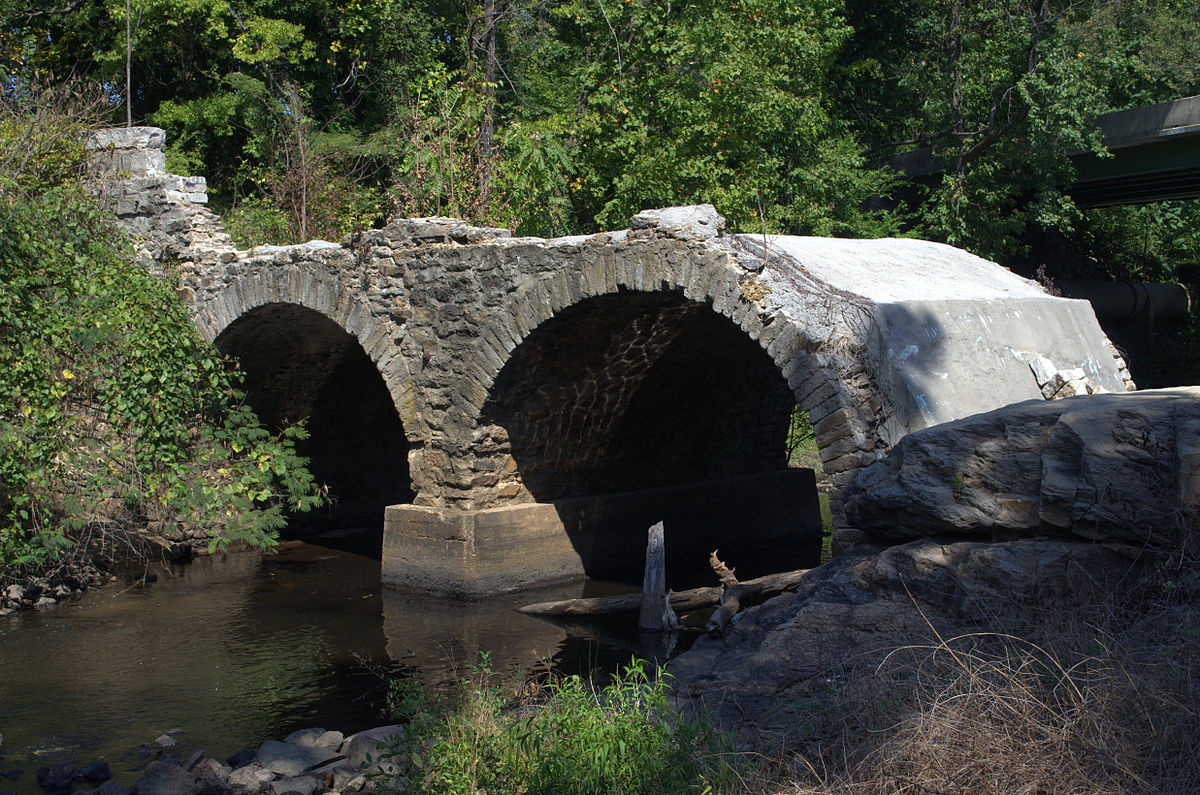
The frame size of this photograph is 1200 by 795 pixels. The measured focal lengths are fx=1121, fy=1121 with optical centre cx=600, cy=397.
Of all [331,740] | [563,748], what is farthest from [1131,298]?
[563,748]

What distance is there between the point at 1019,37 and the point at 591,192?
5.62 m

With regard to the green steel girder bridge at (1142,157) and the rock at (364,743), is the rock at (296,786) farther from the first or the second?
the green steel girder bridge at (1142,157)

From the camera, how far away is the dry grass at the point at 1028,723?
11.0 feet

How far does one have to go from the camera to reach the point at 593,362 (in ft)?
32.5

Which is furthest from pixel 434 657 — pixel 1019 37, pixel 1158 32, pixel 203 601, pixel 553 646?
pixel 1158 32

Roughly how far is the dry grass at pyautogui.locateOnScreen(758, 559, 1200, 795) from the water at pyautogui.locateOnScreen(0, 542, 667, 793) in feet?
10.2

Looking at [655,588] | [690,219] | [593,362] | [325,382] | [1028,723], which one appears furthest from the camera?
[325,382]

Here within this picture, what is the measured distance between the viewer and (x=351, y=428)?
13398 millimetres

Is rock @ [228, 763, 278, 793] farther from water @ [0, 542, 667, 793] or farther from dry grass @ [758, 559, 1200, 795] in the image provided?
dry grass @ [758, 559, 1200, 795]

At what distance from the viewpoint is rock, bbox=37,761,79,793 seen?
5496mm

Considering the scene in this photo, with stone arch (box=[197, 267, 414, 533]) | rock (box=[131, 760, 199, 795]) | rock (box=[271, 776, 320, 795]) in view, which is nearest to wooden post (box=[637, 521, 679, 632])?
stone arch (box=[197, 267, 414, 533])

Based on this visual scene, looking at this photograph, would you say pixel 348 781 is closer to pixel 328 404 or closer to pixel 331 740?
pixel 331 740

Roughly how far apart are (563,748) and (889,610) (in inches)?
71.3

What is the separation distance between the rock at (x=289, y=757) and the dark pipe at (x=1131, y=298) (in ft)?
53.3
